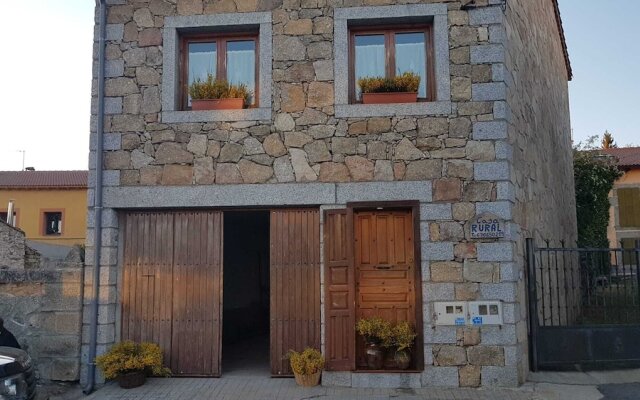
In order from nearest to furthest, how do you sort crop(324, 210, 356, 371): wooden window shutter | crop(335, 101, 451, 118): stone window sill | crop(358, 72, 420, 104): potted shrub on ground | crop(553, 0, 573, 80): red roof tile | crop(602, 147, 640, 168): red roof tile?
crop(324, 210, 356, 371): wooden window shutter → crop(335, 101, 451, 118): stone window sill → crop(358, 72, 420, 104): potted shrub on ground → crop(553, 0, 573, 80): red roof tile → crop(602, 147, 640, 168): red roof tile

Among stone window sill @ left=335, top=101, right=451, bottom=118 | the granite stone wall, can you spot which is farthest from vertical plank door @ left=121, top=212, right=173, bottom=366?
the granite stone wall

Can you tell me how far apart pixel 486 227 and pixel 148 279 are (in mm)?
4702

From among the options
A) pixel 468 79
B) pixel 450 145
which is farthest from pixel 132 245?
pixel 468 79

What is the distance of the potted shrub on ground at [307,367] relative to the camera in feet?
22.7

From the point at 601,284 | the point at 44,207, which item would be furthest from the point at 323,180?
the point at 44,207

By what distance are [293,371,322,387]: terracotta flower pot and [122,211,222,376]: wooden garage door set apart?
1232 millimetres

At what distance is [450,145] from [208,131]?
333 cm

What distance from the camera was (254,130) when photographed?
7.50m

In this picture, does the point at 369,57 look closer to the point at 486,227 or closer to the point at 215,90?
the point at 215,90

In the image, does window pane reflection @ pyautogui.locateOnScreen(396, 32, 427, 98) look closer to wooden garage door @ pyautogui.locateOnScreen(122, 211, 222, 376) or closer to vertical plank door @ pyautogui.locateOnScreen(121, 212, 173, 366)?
wooden garage door @ pyautogui.locateOnScreen(122, 211, 222, 376)

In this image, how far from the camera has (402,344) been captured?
6906 millimetres

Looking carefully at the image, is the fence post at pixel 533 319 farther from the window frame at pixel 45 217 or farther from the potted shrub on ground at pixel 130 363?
the window frame at pixel 45 217

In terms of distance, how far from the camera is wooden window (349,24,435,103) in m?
7.57

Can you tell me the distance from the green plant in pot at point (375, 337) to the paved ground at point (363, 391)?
37 centimetres
